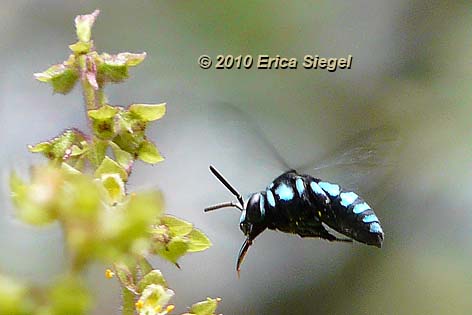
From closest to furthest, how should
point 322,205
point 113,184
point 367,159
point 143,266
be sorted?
point 113,184, point 143,266, point 367,159, point 322,205

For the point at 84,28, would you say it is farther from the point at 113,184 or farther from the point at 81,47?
the point at 113,184

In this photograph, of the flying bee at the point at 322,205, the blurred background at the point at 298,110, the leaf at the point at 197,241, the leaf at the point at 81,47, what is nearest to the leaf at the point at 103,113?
the leaf at the point at 81,47

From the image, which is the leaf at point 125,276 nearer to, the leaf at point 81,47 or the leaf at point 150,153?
the leaf at point 150,153

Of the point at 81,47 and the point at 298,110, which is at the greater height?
the point at 298,110

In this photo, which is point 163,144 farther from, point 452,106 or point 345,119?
point 452,106

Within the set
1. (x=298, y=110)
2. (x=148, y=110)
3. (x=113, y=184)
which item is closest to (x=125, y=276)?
(x=113, y=184)

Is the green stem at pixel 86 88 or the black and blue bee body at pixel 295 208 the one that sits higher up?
the black and blue bee body at pixel 295 208

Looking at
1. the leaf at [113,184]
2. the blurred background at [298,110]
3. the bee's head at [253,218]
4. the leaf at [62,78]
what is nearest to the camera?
the leaf at [113,184]
